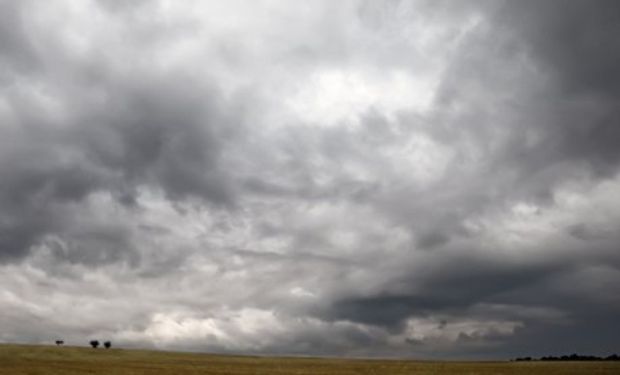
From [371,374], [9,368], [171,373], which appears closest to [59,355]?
[9,368]

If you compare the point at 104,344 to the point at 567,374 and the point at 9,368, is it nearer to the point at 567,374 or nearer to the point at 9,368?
the point at 9,368

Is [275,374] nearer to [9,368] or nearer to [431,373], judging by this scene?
[431,373]

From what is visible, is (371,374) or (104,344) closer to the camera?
(371,374)

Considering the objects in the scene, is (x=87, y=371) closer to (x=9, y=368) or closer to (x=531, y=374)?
(x=9, y=368)

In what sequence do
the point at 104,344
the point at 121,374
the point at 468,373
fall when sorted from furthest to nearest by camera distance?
the point at 104,344
the point at 468,373
the point at 121,374

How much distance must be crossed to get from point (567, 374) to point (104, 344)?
154237 millimetres

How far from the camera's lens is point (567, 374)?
8550 centimetres

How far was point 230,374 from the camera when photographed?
82.9 m

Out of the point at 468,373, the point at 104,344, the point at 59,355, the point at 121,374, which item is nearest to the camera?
the point at 121,374

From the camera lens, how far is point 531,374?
288 feet

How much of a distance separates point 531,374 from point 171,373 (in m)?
51.9

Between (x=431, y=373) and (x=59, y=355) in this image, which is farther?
(x=59, y=355)

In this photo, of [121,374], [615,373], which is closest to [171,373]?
[121,374]

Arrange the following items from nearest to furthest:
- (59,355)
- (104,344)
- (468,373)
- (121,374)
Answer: (121,374)
(468,373)
(59,355)
(104,344)
